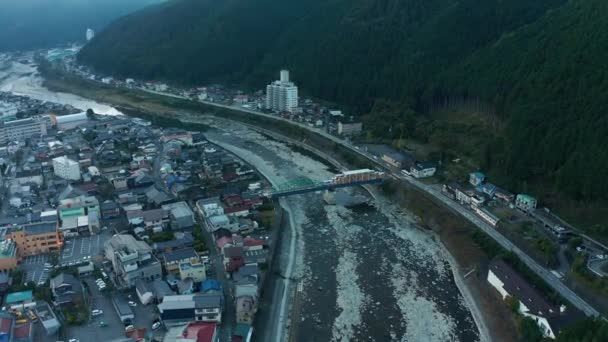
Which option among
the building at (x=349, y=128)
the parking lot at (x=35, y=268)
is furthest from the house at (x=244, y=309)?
the building at (x=349, y=128)

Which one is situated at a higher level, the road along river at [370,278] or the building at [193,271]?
the building at [193,271]

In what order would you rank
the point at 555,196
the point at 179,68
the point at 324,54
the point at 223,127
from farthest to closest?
the point at 179,68 < the point at 324,54 < the point at 223,127 < the point at 555,196

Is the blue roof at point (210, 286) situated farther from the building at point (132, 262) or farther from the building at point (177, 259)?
the building at point (132, 262)

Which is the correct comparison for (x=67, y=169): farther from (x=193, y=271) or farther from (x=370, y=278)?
(x=370, y=278)

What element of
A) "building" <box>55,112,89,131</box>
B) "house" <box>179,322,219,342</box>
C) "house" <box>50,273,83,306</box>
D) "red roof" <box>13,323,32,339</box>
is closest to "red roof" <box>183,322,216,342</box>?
"house" <box>179,322,219,342</box>

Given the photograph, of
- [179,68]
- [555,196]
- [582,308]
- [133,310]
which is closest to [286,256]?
[133,310]

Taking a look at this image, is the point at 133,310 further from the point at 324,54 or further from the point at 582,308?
the point at 324,54
